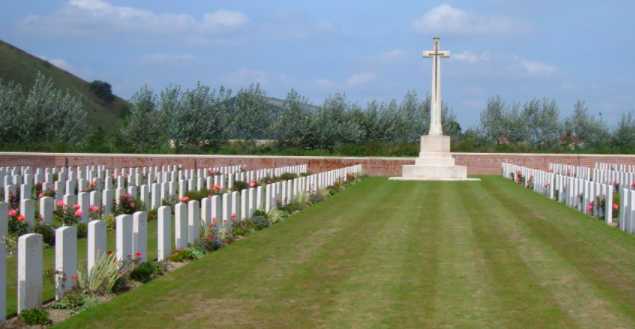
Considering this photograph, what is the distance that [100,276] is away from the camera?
6891 mm

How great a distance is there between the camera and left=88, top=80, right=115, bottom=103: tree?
86438mm

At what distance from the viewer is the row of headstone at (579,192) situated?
13.7m

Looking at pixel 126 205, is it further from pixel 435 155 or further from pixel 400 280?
pixel 435 155

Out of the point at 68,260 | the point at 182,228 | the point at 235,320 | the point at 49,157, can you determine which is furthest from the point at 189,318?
the point at 49,157

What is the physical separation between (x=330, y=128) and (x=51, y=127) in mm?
14640

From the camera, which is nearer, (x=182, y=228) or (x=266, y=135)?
(x=182, y=228)

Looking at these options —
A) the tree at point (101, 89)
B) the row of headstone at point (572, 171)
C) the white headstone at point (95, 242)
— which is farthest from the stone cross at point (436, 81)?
the tree at point (101, 89)

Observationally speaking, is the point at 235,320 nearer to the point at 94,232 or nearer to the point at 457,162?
the point at 94,232

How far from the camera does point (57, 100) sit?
41.9 meters

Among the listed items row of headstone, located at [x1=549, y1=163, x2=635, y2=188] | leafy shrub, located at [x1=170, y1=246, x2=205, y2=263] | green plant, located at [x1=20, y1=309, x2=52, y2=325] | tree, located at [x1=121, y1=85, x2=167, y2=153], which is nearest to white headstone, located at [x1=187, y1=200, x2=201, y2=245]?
leafy shrub, located at [x1=170, y1=246, x2=205, y2=263]

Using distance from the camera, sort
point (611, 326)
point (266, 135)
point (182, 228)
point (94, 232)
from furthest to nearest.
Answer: point (266, 135) → point (182, 228) → point (94, 232) → point (611, 326)

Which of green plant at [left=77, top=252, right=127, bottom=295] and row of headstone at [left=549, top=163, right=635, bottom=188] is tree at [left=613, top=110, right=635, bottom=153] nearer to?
row of headstone at [left=549, top=163, right=635, bottom=188]

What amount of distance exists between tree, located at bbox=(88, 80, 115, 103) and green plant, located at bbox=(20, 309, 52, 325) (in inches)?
3285

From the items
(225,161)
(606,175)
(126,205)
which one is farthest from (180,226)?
(225,161)
